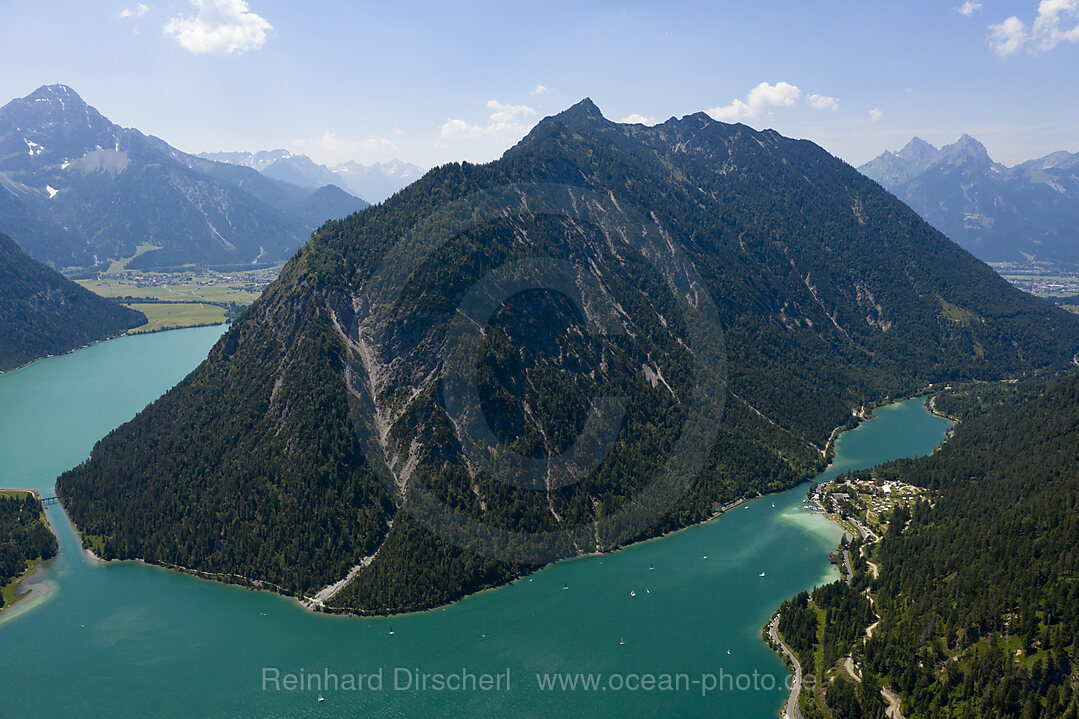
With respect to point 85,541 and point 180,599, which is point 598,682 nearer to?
point 180,599

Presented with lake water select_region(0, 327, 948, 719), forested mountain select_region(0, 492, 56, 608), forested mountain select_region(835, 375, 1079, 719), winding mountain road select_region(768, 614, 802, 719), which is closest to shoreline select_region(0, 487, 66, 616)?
forested mountain select_region(0, 492, 56, 608)

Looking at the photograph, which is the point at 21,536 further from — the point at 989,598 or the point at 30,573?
the point at 989,598

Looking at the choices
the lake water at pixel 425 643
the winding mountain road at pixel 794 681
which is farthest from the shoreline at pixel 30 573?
the winding mountain road at pixel 794 681

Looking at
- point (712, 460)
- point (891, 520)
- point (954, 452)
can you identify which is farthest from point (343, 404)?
point (954, 452)

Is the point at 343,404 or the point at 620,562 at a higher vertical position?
the point at 343,404

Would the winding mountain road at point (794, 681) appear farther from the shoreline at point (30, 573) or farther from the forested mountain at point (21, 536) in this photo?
the forested mountain at point (21, 536)

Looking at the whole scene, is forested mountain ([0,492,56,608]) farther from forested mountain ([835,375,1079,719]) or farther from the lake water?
forested mountain ([835,375,1079,719])

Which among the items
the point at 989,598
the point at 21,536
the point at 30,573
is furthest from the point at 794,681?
the point at 21,536

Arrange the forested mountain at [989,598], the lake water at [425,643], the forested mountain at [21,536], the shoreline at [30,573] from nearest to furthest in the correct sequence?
the forested mountain at [989,598] < the lake water at [425,643] < the shoreline at [30,573] < the forested mountain at [21,536]
